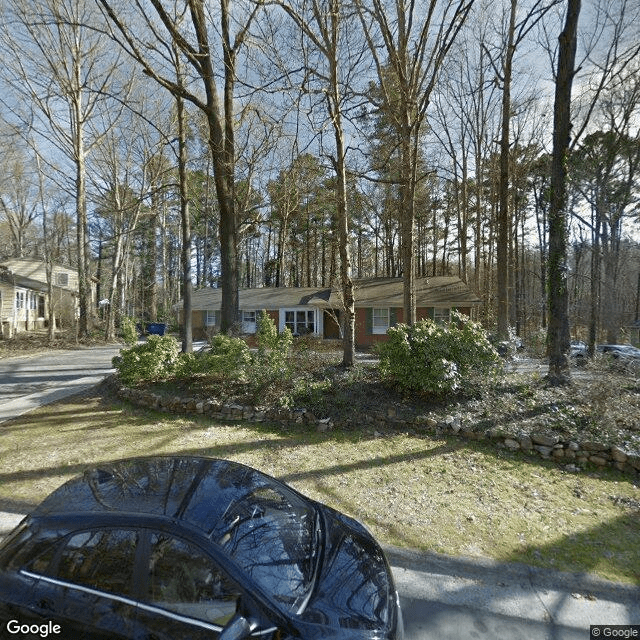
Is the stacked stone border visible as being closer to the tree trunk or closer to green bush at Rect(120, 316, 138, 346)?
green bush at Rect(120, 316, 138, 346)

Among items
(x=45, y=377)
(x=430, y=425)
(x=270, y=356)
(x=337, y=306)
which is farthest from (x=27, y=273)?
(x=430, y=425)

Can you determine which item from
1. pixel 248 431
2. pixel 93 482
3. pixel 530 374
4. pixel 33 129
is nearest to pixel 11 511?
pixel 93 482

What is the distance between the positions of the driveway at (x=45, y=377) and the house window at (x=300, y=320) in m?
10.1

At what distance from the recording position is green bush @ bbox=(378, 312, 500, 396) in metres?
6.81

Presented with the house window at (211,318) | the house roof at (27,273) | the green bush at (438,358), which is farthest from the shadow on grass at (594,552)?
the house roof at (27,273)

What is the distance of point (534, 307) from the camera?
86.9ft

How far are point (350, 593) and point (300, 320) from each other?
20.5 m

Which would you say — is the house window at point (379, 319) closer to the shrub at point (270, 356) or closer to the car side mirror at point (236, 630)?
the shrub at point (270, 356)

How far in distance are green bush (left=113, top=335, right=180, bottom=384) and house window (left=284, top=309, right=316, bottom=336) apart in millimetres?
13415

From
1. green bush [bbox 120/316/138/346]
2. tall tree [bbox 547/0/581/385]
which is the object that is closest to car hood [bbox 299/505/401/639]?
tall tree [bbox 547/0/581/385]

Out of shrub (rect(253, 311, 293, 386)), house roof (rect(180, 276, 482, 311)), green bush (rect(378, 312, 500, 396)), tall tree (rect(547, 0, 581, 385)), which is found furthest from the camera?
house roof (rect(180, 276, 482, 311))

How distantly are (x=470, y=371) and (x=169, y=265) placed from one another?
122 feet

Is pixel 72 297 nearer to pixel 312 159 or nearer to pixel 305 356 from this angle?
pixel 312 159

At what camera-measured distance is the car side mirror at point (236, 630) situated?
1745 millimetres
